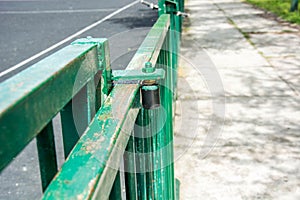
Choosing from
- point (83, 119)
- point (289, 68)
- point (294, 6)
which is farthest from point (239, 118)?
point (294, 6)

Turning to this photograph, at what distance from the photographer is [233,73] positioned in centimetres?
561

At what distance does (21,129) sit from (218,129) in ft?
11.0

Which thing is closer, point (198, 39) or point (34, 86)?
point (34, 86)

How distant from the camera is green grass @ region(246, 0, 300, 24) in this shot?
31.6 ft

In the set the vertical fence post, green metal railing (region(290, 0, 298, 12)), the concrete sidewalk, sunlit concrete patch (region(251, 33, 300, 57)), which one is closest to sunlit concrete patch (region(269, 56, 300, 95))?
the concrete sidewalk

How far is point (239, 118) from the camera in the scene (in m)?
4.08

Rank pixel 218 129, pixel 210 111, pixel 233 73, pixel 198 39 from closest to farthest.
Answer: pixel 218 129 → pixel 210 111 → pixel 233 73 → pixel 198 39

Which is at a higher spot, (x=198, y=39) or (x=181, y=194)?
(x=198, y=39)

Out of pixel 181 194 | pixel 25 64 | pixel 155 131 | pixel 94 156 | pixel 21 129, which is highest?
pixel 21 129

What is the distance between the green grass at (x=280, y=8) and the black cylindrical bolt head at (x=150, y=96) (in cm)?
859

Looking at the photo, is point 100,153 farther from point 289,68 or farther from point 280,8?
point 280,8

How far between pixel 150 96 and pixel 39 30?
829 centimetres

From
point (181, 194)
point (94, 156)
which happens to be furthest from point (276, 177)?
point (94, 156)

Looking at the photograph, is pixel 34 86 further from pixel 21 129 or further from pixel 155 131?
pixel 155 131
